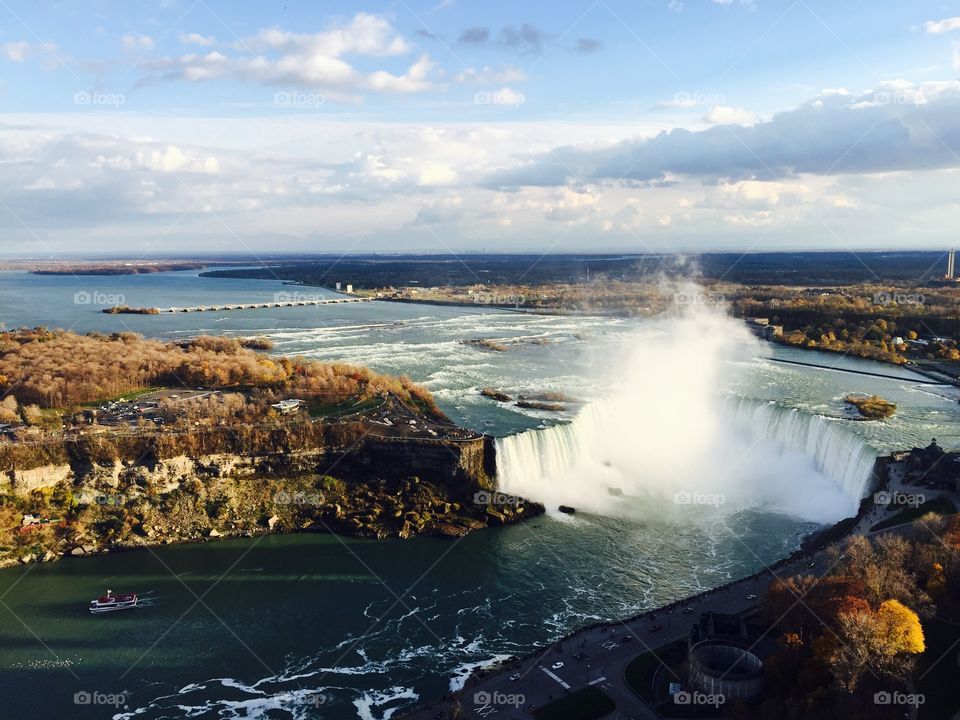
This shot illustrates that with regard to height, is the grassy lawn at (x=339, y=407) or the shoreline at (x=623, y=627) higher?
the grassy lawn at (x=339, y=407)

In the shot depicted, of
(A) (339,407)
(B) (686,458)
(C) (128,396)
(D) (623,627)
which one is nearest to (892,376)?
(B) (686,458)

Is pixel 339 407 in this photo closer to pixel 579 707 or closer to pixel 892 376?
pixel 579 707

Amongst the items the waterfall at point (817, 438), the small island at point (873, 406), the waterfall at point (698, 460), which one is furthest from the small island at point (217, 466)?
the small island at point (873, 406)

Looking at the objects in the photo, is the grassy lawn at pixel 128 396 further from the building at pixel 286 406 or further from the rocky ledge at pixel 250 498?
the building at pixel 286 406

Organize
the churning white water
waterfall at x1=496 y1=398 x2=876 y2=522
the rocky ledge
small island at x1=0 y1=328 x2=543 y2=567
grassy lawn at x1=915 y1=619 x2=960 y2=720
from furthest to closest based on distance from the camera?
waterfall at x1=496 y1=398 x2=876 y2=522, the churning white water, small island at x1=0 y1=328 x2=543 y2=567, the rocky ledge, grassy lawn at x1=915 y1=619 x2=960 y2=720

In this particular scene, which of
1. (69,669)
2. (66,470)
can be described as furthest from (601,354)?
(69,669)

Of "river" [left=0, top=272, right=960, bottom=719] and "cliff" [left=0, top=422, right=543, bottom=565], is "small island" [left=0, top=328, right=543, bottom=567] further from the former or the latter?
"river" [left=0, top=272, right=960, bottom=719]

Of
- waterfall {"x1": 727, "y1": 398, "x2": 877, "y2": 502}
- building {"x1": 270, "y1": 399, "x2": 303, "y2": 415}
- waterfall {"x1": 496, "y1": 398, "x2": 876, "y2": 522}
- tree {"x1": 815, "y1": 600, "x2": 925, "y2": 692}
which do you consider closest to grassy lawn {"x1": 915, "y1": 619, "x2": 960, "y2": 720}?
tree {"x1": 815, "y1": 600, "x2": 925, "y2": 692}

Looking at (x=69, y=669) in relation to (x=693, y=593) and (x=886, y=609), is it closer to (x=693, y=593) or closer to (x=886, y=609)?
(x=693, y=593)
